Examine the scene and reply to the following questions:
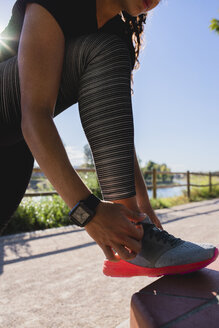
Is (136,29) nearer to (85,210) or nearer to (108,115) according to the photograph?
(108,115)

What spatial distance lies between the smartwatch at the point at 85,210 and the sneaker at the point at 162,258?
35 cm

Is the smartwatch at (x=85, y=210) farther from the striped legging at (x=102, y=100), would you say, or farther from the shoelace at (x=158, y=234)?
the shoelace at (x=158, y=234)

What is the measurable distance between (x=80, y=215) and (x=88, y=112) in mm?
337

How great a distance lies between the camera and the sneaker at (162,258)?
32.8 inches

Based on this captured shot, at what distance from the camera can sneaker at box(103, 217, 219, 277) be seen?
0.83 meters

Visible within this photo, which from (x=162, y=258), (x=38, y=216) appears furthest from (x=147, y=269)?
(x=38, y=216)

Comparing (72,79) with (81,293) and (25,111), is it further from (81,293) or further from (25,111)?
(81,293)

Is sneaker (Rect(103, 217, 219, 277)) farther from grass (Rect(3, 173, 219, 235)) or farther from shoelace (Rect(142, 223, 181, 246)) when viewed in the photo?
grass (Rect(3, 173, 219, 235))

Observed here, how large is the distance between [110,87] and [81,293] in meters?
0.96

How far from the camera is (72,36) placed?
31.9 inches

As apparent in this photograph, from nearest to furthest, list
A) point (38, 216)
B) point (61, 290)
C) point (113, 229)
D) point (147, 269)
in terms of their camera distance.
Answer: point (113, 229)
point (147, 269)
point (61, 290)
point (38, 216)

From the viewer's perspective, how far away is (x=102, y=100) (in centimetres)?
77

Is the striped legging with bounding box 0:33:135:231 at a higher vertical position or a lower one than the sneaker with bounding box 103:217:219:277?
higher

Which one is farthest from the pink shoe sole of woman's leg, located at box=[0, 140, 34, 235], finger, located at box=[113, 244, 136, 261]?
woman's leg, located at box=[0, 140, 34, 235]
